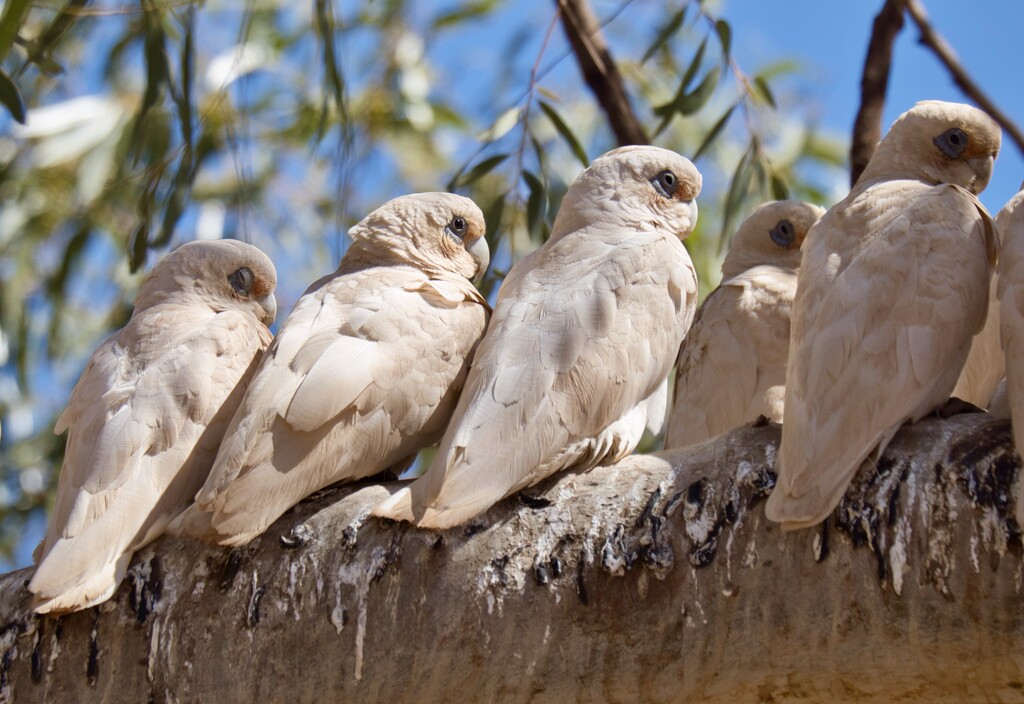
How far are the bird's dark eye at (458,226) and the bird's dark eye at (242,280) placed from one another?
0.47 meters

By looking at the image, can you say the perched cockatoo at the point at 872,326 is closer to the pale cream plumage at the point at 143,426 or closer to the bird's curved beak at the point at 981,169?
the bird's curved beak at the point at 981,169

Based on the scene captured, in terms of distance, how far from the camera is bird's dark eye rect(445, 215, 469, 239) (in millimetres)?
2928

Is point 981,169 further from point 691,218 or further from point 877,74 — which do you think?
point 877,74

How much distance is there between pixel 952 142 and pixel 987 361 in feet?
1.65

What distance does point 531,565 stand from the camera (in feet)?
6.12

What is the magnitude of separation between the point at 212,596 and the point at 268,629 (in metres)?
0.11

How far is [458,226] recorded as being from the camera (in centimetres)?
295

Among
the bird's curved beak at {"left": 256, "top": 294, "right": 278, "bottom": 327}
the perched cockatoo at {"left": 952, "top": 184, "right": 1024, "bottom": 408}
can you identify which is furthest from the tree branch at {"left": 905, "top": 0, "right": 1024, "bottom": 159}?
the bird's curved beak at {"left": 256, "top": 294, "right": 278, "bottom": 327}

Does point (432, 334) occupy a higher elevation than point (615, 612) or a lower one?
higher

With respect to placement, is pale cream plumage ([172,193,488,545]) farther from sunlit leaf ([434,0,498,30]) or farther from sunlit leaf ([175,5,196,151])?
sunlit leaf ([434,0,498,30])

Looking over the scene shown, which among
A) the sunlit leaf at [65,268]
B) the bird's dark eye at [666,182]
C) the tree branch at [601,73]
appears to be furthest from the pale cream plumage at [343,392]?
the sunlit leaf at [65,268]

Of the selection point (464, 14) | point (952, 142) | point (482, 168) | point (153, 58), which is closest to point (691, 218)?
point (952, 142)

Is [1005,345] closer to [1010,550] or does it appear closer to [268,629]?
[1010,550]

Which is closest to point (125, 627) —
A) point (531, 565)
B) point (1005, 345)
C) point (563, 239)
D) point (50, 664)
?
point (50, 664)
